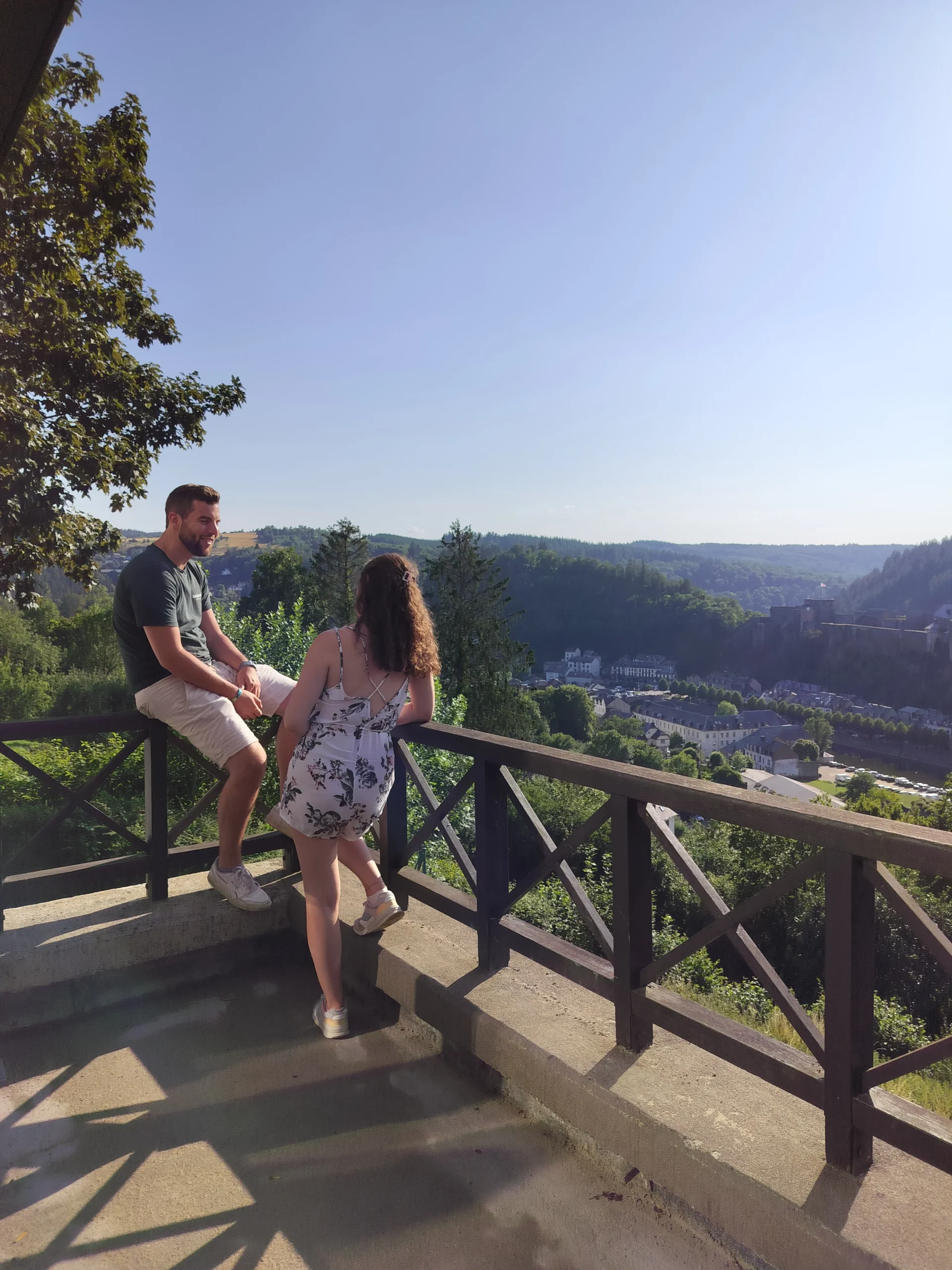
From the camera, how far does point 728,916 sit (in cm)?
188

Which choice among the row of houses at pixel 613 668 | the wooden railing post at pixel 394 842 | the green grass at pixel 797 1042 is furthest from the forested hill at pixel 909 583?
the wooden railing post at pixel 394 842

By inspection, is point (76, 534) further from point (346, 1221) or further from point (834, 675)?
point (834, 675)

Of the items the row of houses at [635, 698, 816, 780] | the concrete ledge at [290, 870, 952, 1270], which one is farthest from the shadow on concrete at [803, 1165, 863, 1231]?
the row of houses at [635, 698, 816, 780]

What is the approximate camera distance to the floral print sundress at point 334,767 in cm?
244

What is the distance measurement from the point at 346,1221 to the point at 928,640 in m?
85.5

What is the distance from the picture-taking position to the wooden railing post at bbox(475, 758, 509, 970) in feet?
8.39

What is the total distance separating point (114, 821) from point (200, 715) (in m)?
0.70

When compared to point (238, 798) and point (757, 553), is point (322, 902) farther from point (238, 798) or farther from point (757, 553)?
point (757, 553)

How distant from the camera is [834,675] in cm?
8650

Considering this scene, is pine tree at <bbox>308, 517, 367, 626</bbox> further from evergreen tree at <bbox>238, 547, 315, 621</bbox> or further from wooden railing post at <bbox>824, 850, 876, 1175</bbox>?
wooden railing post at <bbox>824, 850, 876, 1175</bbox>

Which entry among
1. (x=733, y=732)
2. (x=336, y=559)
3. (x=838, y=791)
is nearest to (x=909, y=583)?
(x=733, y=732)

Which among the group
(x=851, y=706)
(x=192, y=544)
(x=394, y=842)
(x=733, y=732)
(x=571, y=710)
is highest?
(x=192, y=544)

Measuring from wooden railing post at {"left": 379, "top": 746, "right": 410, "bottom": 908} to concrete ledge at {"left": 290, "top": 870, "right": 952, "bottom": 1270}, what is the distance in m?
0.39

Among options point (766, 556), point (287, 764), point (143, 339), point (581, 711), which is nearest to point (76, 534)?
point (143, 339)
